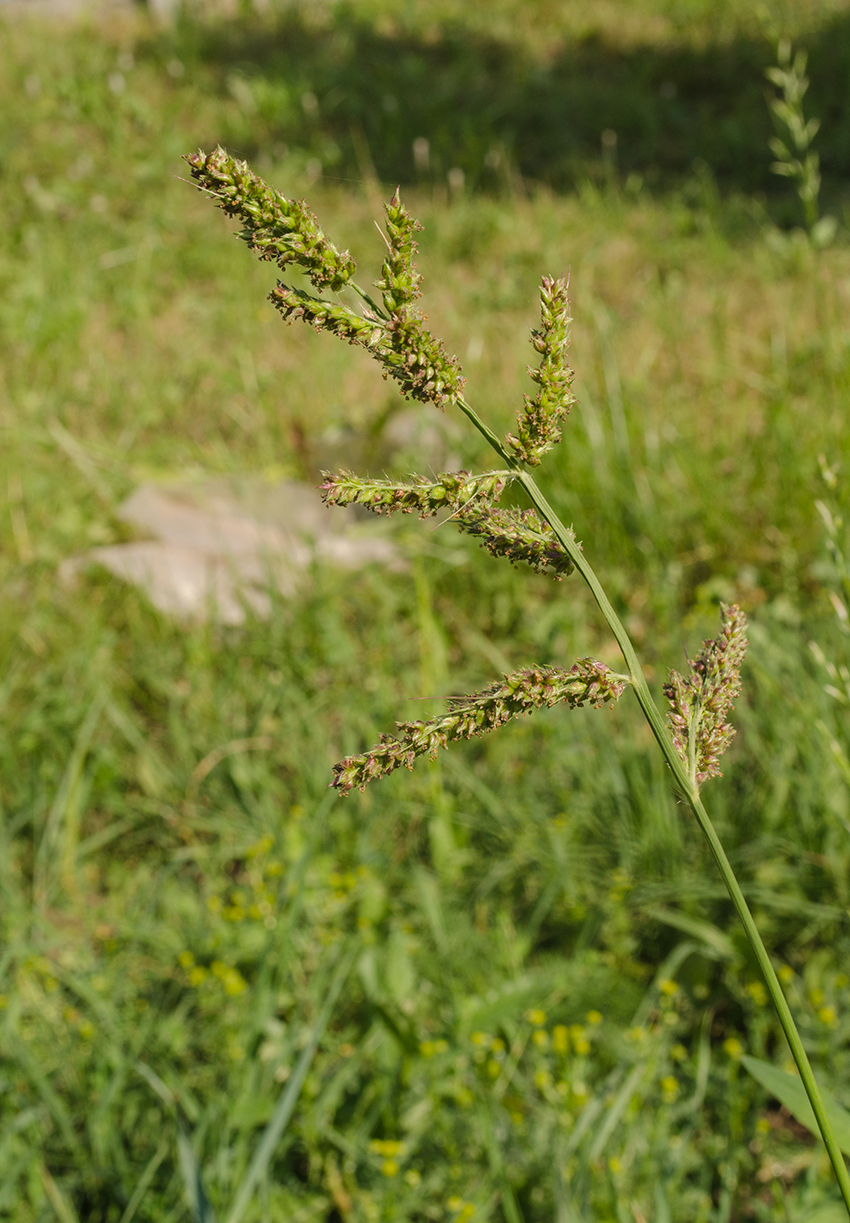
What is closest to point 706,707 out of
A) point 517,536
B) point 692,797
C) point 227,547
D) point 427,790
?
point 692,797

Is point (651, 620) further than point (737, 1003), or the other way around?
point (651, 620)

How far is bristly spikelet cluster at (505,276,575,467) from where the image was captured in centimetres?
66

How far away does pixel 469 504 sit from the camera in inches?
26.3

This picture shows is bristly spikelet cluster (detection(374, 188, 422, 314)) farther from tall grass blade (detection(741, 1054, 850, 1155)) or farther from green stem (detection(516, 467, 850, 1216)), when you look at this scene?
tall grass blade (detection(741, 1054, 850, 1155))

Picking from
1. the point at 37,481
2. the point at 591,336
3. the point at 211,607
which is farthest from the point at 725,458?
the point at 37,481

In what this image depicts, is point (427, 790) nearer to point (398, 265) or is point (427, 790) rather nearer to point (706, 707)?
point (706, 707)

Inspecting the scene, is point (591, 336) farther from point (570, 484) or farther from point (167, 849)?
point (167, 849)

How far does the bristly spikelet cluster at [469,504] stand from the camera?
2.14 feet

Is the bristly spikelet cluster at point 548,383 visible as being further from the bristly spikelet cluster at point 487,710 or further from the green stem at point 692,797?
the bristly spikelet cluster at point 487,710

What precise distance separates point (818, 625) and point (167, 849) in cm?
182

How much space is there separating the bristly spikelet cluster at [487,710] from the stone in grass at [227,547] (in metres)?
2.41

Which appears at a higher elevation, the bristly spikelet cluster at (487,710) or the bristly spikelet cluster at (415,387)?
the bristly spikelet cluster at (415,387)

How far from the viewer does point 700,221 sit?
18.7 feet

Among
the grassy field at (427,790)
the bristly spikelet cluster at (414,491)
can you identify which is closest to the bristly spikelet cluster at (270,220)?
the bristly spikelet cluster at (414,491)
